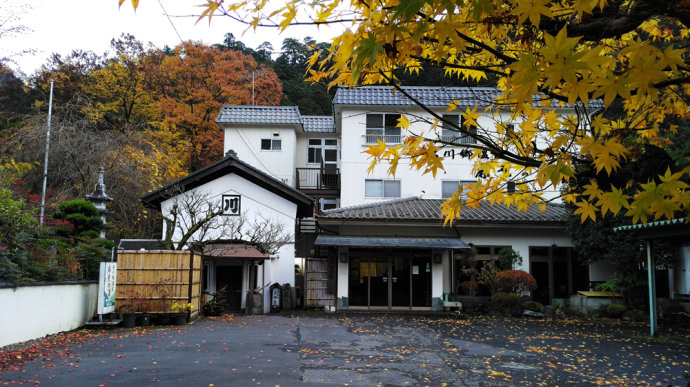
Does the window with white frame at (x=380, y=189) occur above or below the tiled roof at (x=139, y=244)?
above

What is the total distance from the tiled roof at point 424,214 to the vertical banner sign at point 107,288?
846cm

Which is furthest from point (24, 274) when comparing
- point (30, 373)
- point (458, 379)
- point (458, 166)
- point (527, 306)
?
point (458, 166)

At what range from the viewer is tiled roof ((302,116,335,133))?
3053 cm

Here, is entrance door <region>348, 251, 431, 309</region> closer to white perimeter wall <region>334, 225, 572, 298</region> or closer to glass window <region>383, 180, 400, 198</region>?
white perimeter wall <region>334, 225, 572, 298</region>

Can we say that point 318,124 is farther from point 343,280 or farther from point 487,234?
point 487,234

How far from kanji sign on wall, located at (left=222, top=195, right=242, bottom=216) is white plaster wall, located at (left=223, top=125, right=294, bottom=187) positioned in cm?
735

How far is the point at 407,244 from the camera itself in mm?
20125

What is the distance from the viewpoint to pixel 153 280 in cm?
1456

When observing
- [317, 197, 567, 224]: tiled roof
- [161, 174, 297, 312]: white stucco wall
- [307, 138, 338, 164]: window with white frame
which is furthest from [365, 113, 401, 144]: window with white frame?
[307, 138, 338, 164]: window with white frame

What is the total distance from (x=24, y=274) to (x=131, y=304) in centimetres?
335

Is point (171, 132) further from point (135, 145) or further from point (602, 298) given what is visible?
point (602, 298)

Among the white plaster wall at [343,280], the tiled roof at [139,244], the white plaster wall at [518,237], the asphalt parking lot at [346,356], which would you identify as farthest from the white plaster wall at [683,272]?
the tiled roof at [139,244]

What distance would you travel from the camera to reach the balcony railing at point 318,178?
28422 millimetres

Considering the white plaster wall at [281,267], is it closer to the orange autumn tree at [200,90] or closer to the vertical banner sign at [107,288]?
the vertical banner sign at [107,288]
